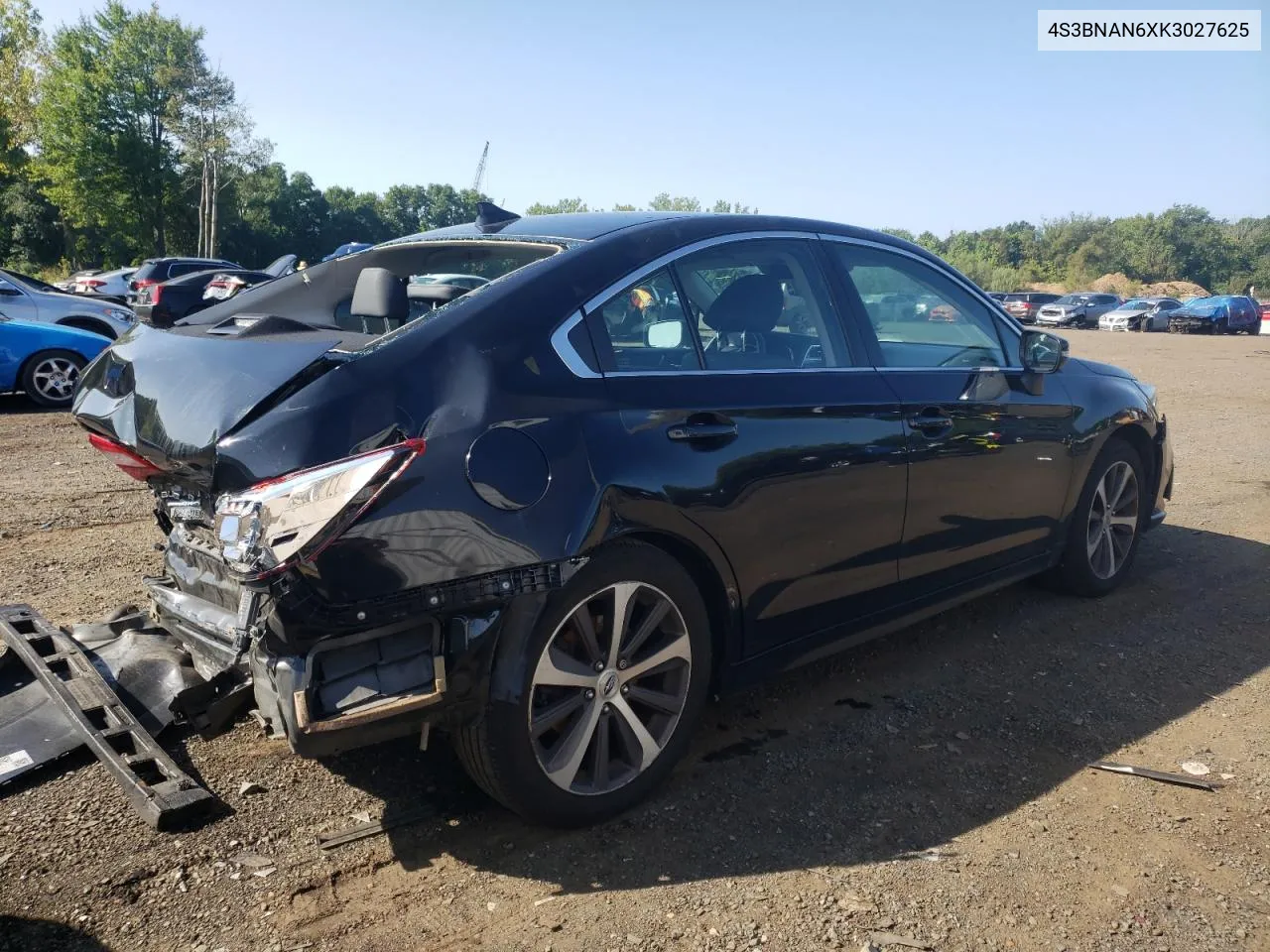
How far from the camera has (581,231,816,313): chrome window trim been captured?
296cm

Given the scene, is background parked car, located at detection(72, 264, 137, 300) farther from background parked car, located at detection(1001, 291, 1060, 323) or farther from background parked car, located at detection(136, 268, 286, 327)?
background parked car, located at detection(1001, 291, 1060, 323)

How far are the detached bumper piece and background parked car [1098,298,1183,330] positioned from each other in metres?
43.5

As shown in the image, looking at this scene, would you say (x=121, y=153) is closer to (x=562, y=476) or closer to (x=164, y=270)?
(x=164, y=270)

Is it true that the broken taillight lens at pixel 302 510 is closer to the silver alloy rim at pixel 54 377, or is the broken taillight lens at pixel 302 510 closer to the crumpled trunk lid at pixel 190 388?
the crumpled trunk lid at pixel 190 388

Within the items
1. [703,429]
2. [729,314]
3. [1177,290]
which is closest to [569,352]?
[703,429]

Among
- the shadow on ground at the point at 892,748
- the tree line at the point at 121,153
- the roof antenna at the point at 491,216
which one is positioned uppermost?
the tree line at the point at 121,153

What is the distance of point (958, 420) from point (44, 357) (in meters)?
10.3

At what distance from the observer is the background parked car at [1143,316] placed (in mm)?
39719

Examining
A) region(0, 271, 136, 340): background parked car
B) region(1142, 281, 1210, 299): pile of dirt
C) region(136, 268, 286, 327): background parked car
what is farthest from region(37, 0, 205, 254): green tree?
region(1142, 281, 1210, 299): pile of dirt

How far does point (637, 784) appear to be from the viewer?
2.99 meters

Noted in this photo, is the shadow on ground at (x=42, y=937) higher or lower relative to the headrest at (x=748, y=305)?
lower

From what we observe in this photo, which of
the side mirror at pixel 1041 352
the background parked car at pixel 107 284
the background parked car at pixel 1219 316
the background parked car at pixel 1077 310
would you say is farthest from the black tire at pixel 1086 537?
the background parked car at pixel 1077 310

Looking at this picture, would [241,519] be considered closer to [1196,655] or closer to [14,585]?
[14,585]

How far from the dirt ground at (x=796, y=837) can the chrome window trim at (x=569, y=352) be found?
1.37m
